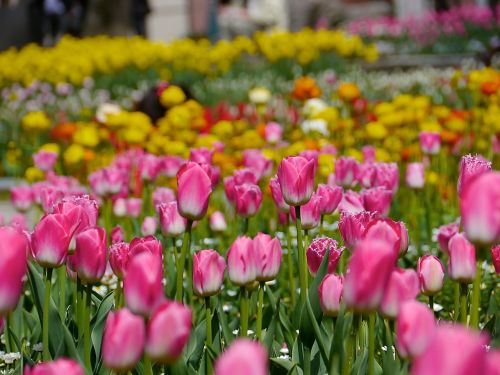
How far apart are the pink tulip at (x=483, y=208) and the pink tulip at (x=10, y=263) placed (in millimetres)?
589

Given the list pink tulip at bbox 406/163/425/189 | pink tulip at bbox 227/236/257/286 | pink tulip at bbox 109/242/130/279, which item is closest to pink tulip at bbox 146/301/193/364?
pink tulip at bbox 227/236/257/286

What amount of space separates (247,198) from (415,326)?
1.30 metres

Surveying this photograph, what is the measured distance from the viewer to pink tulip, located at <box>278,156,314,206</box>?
6.57 ft

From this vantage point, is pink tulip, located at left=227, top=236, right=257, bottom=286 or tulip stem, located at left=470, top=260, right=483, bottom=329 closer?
tulip stem, located at left=470, top=260, right=483, bottom=329

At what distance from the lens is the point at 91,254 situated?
69.8 inches

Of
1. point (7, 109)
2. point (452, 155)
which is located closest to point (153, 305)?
point (452, 155)

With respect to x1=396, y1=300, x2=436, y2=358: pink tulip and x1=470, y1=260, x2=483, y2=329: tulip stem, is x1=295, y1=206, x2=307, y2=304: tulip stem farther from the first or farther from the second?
x1=396, y1=300, x2=436, y2=358: pink tulip

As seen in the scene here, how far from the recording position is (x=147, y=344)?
127 cm

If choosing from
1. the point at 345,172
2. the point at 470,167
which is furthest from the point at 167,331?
the point at 345,172

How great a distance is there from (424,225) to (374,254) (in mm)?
3263

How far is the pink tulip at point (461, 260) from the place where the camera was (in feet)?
5.86

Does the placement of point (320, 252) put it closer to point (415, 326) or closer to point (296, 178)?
point (296, 178)

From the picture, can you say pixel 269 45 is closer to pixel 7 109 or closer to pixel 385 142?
pixel 7 109

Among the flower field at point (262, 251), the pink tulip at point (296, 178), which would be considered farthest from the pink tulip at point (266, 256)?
the pink tulip at point (296, 178)
